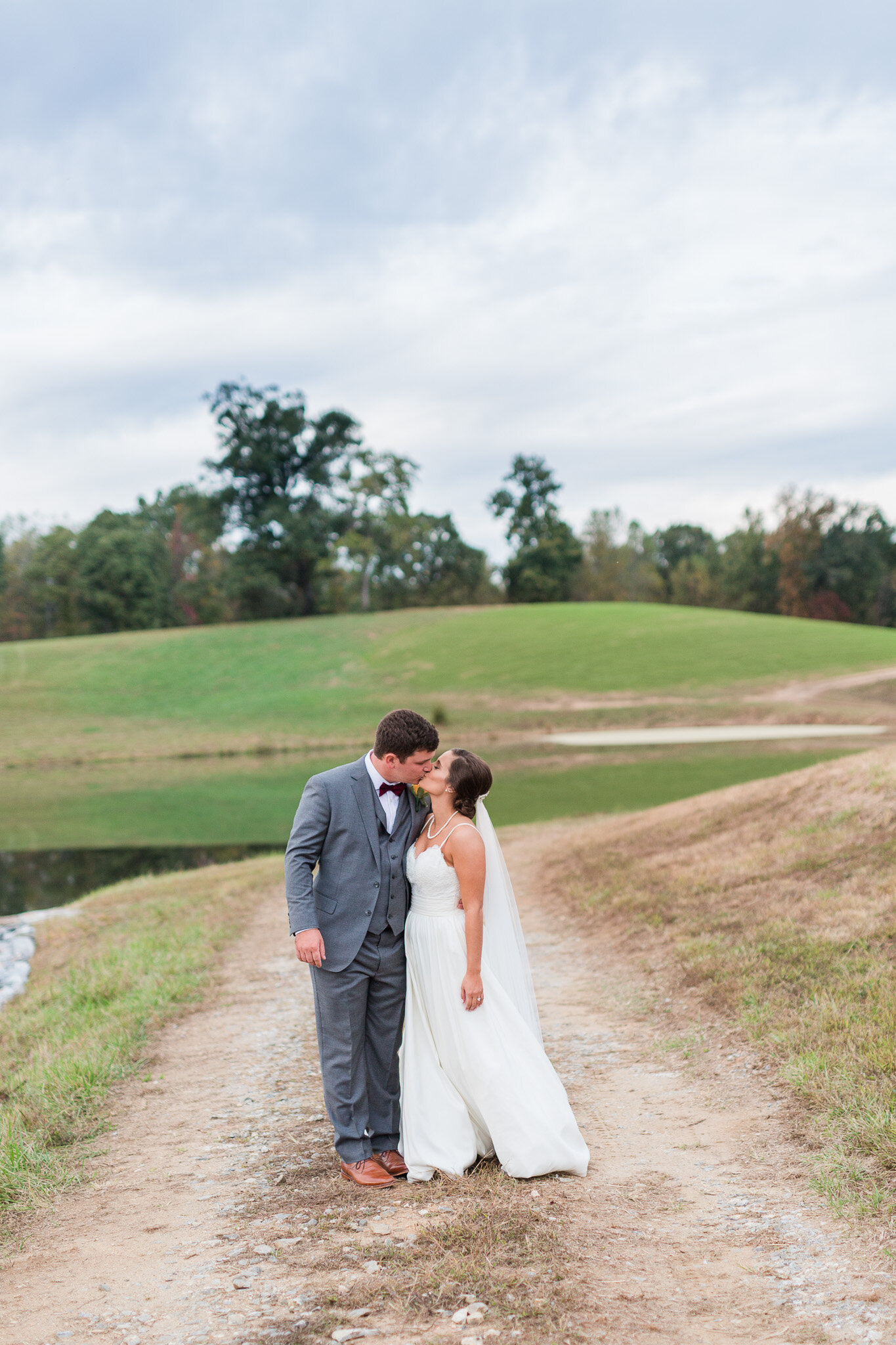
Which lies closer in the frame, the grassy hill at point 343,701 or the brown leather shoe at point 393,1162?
the brown leather shoe at point 393,1162

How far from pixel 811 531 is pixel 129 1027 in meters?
86.3

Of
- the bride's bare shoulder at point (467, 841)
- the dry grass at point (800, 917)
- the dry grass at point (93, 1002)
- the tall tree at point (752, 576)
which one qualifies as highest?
the tall tree at point (752, 576)

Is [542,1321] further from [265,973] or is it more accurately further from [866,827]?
[866,827]

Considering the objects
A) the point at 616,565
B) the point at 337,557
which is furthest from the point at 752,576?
the point at 337,557

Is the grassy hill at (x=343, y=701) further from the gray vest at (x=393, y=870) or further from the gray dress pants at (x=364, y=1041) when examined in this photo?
the gray vest at (x=393, y=870)

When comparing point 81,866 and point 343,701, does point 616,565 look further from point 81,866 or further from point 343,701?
point 81,866

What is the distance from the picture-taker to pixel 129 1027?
778 centimetres

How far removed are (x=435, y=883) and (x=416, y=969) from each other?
45 centimetres

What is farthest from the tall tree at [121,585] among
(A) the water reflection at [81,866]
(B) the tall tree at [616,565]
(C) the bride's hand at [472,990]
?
(C) the bride's hand at [472,990]

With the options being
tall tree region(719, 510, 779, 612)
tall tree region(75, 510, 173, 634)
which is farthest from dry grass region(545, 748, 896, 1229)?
tall tree region(719, 510, 779, 612)

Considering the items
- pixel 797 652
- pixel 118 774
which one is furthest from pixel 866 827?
pixel 797 652

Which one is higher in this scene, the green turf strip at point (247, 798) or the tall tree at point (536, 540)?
the tall tree at point (536, 540)

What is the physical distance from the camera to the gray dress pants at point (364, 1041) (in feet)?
16.1

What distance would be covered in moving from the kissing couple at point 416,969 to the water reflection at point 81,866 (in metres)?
13.0
